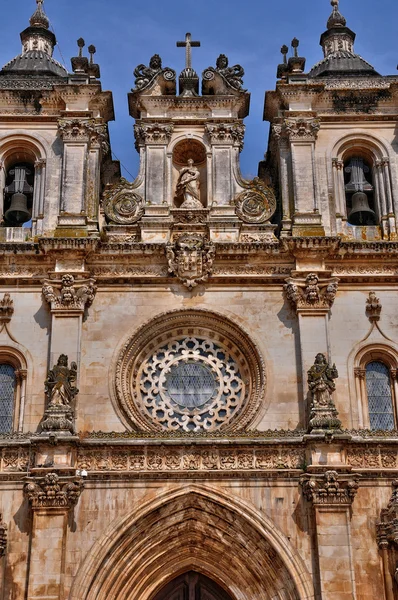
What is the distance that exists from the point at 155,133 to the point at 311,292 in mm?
5801

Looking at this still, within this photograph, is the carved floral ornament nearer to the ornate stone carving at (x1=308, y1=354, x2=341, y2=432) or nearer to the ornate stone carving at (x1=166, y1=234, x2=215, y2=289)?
the ornate stone carving at (x1=166, y1=234, x2=215, y2=289)

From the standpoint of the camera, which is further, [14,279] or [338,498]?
[14,279]

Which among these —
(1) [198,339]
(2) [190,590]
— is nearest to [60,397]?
(1) [198,339]

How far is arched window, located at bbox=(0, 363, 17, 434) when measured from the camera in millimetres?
20203

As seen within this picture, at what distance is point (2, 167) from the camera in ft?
76.9

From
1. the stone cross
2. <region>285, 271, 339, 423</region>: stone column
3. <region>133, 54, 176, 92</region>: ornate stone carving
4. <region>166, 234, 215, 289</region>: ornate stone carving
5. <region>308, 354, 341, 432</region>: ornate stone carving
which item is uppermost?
the stone cross

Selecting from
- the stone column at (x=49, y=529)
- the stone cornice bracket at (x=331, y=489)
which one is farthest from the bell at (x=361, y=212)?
the stone column at (x=49, y=529)

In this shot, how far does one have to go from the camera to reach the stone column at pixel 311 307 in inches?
803

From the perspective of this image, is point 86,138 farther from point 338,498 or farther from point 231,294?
point 338,498

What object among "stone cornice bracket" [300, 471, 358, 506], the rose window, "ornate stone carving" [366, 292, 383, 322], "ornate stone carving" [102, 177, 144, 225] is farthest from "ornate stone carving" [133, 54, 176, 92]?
"stone cornice bracket" [300, 471, 358, 506]

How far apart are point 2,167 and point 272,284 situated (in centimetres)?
745

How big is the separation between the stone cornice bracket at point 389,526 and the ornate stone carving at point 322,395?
5.89 feet

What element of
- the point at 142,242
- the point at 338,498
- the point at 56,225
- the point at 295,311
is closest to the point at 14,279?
the point at 56,225

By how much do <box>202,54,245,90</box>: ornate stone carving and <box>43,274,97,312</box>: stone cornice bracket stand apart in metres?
6.57
